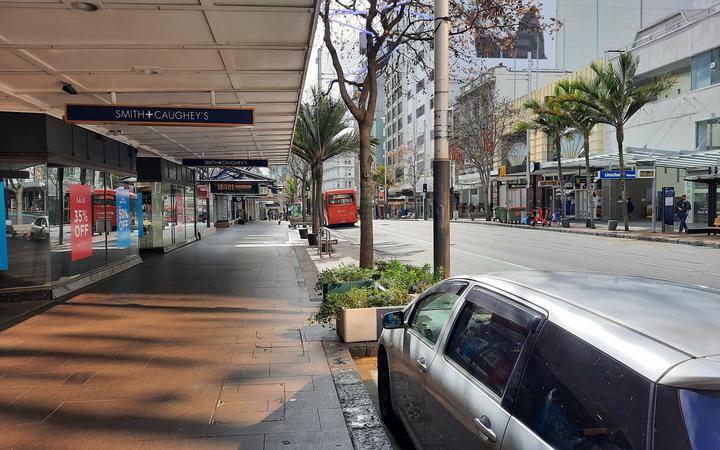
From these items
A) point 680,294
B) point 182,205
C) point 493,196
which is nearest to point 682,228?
point 182,205

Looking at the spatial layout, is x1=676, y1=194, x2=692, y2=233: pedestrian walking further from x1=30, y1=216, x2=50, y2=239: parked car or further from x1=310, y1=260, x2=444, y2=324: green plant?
x1=30, y1=216, x2=50, y2=239: parked car

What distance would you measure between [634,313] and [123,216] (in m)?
14.4

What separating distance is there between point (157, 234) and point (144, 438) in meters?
15.9

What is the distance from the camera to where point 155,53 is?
24.7 ft

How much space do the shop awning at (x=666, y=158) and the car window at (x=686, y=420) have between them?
89.9 ft

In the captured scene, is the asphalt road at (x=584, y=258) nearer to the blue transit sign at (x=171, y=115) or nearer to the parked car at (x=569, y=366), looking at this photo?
the blue transit sign at (x=171, y=115)

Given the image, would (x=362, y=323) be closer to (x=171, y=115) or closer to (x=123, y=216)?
(x=171, y=115)

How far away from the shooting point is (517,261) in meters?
15.8

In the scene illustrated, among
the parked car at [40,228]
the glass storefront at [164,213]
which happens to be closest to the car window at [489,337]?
the parked car at [40,228]

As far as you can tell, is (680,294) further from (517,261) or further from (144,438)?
(517,261)

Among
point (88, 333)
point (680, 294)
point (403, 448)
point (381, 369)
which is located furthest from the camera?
point (88, 333)

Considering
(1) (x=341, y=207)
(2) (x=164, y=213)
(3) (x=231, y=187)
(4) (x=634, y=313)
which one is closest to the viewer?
(4) (x=634, y=313)

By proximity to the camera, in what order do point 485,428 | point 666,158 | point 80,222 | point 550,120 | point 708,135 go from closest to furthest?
point 485,428
point 80,222
point 666,158
point 708,135
point 550,120

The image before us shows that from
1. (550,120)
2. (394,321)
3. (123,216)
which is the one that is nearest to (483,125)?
(550,120)
